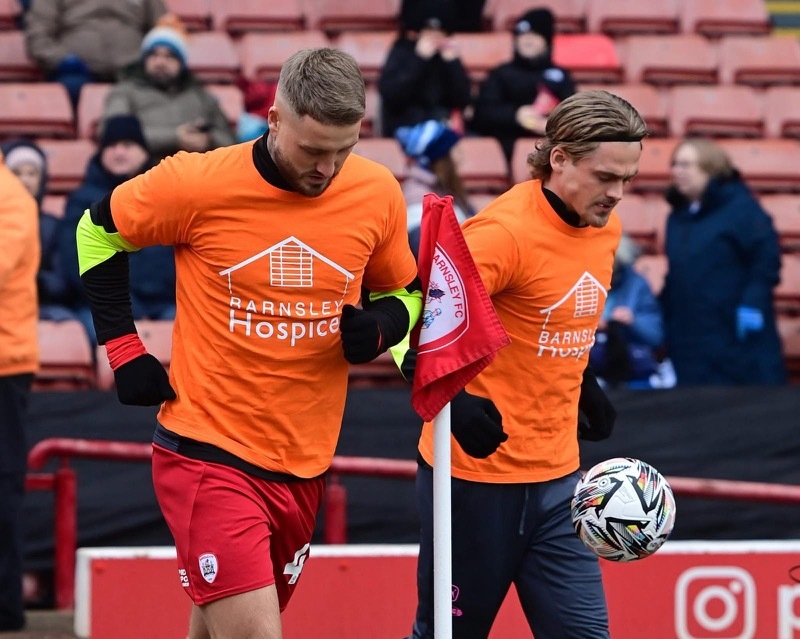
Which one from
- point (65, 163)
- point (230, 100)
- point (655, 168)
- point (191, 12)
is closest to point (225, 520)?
point (65, 163)

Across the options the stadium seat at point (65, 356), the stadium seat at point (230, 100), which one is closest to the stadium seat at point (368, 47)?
the stadium seat at point (230, 100)

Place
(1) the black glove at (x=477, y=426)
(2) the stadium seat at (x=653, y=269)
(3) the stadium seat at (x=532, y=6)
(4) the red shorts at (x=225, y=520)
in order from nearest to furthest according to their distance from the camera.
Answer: (4) the red shorts at (x=225, y=520)
(1) the black glove at (x=477, y=426)
(2) the stadium seat at (x=653, y=269)
(3) the stadium seat at (x=532, y=6)

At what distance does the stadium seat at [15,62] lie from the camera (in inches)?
412

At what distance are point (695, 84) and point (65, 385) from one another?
233 inches

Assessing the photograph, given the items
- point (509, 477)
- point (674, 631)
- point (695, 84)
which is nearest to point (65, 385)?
point (674, 631)

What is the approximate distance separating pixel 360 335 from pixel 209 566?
0.70 meters

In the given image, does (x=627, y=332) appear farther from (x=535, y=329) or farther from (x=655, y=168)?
(x=535, y=329)

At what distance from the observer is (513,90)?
9.82 metres

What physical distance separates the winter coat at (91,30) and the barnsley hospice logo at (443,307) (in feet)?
20.4

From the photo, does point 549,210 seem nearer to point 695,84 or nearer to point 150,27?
point 150,27

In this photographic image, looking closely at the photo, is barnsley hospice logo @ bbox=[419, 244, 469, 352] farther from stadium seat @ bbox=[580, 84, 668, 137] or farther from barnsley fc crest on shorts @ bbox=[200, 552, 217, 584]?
stadium seat @ bbox=[580, 84, 668, 137]

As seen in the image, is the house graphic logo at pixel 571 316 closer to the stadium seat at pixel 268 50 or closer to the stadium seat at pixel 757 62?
the stadium seat at pixel 268 50

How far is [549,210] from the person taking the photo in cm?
438

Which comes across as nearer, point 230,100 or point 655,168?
point 230,100
